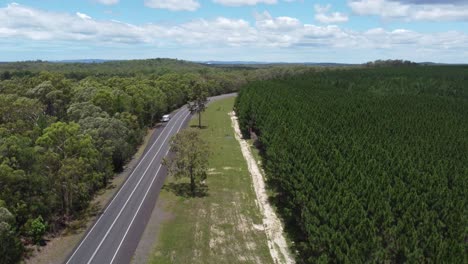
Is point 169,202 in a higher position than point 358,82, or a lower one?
lower

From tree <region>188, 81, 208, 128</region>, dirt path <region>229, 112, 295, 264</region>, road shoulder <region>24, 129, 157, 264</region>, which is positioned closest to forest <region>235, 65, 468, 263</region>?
dirt path <region>229, 112, 295, 264</region>

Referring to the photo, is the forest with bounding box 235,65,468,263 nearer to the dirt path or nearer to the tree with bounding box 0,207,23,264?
the dirt path

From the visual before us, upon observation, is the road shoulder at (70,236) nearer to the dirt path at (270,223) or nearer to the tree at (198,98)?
the dirt path at (270,223)

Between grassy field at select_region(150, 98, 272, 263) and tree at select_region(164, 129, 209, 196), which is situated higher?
tree at select_region(164, 129, 209, 196)

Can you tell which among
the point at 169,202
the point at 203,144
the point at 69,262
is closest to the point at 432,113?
the point at 203,144

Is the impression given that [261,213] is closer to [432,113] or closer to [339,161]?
[339,161]
